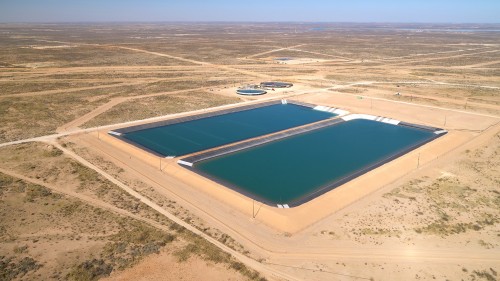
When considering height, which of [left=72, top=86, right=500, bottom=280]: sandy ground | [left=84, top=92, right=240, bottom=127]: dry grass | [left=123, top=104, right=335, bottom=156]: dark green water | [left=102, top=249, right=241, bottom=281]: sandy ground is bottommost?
[left=102, top=249, right=241, bottom=281]: sandy ground

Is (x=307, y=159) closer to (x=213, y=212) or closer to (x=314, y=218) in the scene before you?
(x=314, y=218)

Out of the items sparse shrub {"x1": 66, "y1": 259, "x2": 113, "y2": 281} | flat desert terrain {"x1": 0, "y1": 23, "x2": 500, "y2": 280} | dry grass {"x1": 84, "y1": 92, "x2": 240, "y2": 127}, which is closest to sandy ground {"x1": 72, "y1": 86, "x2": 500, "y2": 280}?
flat desert terrain {"x1": 0, "y1": 23, "x2": 500, "y2": 280}

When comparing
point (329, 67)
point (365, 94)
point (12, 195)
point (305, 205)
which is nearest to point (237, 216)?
point (305, 205)

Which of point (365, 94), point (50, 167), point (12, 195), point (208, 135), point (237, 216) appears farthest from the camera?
point (365, 94)

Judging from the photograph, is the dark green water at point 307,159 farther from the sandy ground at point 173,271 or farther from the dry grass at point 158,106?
the dry grass at point 158,106

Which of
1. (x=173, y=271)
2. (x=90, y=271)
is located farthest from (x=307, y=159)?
(x=90, y=271)

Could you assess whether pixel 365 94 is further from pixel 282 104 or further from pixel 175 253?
pixel 175 253

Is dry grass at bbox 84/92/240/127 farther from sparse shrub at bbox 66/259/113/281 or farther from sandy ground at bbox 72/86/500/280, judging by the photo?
sparse shrub at bbox 66/259/113/281
